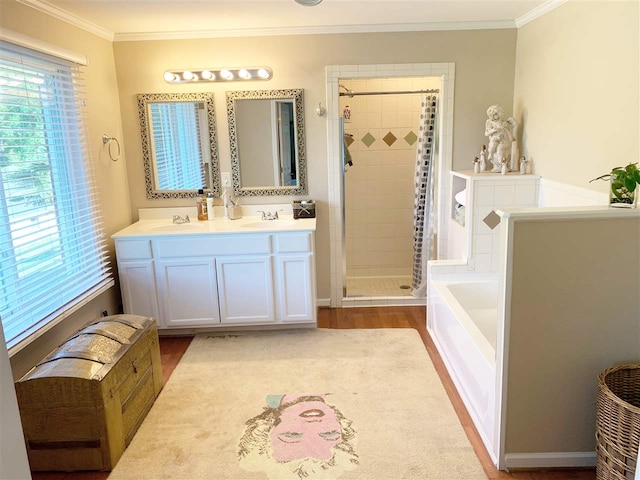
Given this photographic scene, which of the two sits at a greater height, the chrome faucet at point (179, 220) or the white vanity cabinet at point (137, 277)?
the chrome faucet at point (179, 220)

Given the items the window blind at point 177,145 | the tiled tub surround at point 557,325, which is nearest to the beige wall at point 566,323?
the tiled tub surround at point 557,325

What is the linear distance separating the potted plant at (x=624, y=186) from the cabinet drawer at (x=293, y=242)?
1956 mm

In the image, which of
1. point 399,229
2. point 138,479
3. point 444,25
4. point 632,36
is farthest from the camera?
point 399,229

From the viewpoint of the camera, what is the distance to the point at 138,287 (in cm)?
348

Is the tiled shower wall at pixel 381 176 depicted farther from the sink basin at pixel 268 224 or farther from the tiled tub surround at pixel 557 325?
the tiled tub surround at pixel 557 325

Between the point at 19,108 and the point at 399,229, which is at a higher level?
the point at 19,108

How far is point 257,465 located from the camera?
7.20 ft

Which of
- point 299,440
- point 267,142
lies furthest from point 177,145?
point 299,440

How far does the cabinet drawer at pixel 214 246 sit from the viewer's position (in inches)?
135

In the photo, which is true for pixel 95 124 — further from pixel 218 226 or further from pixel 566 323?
pixel 566 323

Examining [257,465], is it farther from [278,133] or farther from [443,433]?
[278,133]

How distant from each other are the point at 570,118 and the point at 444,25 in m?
1.31

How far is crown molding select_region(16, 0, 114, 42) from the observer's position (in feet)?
8.87

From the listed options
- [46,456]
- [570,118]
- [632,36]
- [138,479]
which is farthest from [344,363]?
[632,36]
